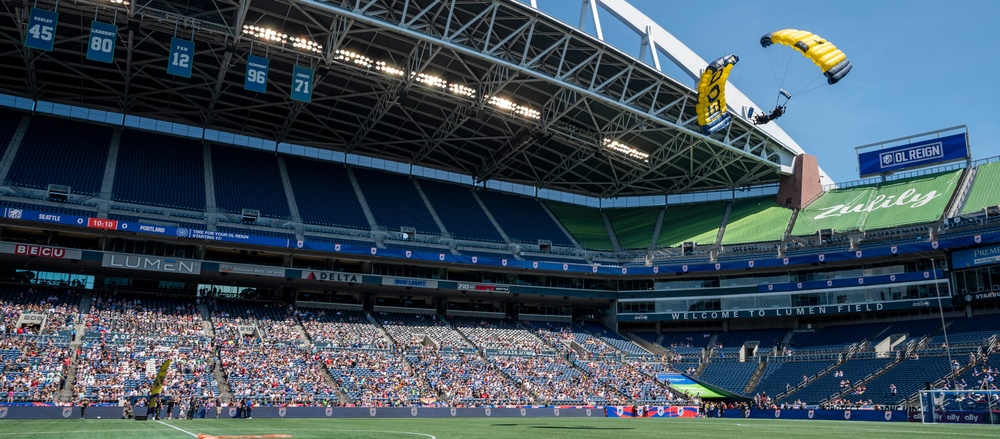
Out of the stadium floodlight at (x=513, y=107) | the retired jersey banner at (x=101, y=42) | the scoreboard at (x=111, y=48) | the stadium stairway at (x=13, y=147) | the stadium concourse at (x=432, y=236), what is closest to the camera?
the scoreboard at (x=111, y=48)

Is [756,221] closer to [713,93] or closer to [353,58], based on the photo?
[713,93]

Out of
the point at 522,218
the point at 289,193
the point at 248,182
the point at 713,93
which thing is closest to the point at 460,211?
the point at 522,218

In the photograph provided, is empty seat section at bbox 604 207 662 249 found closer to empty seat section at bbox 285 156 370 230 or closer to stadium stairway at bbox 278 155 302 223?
empty seat section at bbox 285 156 370 230

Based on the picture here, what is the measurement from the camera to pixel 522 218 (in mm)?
69688

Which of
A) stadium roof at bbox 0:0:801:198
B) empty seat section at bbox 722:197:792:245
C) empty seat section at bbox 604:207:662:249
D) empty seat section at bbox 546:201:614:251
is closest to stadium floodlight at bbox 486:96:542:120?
stadium roof at bbox 0:0:801:198

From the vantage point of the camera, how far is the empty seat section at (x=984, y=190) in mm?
53781

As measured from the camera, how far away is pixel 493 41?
47500 mm

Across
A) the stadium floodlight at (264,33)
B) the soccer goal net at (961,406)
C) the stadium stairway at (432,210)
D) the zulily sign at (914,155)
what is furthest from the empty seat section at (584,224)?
the stadium floodlight at (264,33)

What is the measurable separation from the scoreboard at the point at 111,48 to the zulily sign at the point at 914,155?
52255 mm

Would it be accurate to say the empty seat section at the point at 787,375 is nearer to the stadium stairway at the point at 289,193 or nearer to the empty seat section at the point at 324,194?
the empty seat section at the point at 324,194

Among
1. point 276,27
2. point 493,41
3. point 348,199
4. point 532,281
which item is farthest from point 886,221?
point 276,27

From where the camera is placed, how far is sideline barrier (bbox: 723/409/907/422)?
38.4 metres

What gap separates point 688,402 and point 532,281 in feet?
59.4

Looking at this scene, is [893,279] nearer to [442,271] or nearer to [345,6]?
[442,271]
